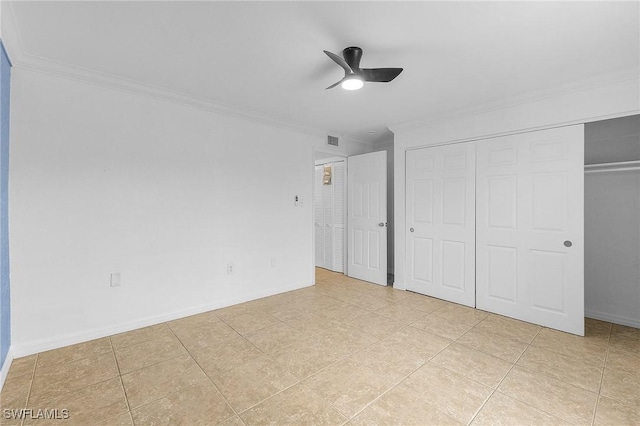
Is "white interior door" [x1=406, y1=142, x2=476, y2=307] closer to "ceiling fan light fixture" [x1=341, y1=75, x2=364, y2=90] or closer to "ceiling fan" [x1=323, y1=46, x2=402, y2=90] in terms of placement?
"ceiling fan" [x1=323, y1=46, x2=402, y2=90]

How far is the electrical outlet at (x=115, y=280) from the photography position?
2.79m

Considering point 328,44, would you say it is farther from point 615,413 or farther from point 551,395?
point 615,413

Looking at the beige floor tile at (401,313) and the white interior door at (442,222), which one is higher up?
the white interior door at (442,222)

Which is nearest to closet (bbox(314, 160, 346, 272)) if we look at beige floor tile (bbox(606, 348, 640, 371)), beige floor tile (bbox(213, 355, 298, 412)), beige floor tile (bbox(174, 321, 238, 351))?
beige floor tile (bbox(174, 321, 238, 351))

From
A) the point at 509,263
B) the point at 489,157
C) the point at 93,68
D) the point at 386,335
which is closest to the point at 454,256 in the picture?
the point at 509,263

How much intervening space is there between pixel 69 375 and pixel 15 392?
0.91 ft

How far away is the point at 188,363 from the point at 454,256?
3.27m

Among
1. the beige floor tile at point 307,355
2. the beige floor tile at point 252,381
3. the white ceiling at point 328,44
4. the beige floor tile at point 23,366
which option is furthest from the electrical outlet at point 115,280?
the white ceiling at point 328,44

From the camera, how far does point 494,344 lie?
2652 mm

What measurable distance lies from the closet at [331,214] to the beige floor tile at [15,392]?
4.20 meters

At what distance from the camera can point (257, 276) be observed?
3912 mm

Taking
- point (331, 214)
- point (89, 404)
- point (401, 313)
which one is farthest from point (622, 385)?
point (331, 214)

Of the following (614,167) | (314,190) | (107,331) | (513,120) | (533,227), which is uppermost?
(513,120)

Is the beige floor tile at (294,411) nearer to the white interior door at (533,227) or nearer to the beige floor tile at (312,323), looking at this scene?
the beige floor tile at (312,323)
